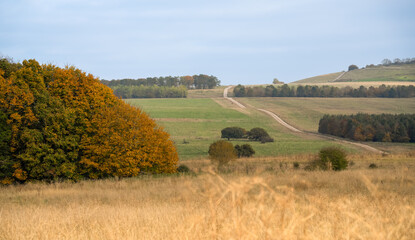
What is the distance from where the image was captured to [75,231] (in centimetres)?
741

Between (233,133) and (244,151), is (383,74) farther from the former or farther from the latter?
(244,151)

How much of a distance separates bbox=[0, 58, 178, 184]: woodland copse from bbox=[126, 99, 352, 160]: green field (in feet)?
38.2

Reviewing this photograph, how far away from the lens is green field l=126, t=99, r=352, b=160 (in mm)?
53438

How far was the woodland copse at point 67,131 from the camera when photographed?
26172mm

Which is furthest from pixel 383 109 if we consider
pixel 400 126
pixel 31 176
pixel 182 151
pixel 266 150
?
pixel 31 176

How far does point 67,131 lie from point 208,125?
167 ft

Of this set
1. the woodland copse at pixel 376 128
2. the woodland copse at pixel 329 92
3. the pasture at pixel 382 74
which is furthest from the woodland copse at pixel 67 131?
the pasture at pixel 382 74

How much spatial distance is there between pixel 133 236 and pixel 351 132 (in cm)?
6265

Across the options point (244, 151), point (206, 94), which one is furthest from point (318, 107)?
point (244, 151)

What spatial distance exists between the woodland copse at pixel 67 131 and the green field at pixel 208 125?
1163cm

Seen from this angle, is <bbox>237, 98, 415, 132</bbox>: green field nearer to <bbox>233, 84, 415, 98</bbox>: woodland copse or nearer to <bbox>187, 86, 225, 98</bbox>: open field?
<bbox>233, 84, 415, 98</bbox>: woodland copse

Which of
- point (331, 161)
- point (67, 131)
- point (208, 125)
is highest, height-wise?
point (67, 131)

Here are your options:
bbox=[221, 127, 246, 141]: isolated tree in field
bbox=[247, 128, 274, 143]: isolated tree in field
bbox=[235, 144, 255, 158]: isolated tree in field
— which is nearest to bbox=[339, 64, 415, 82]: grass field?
bbox=[247, 128, 274, 143]: isolated tree in field

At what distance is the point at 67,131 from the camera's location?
2731 centimetres
